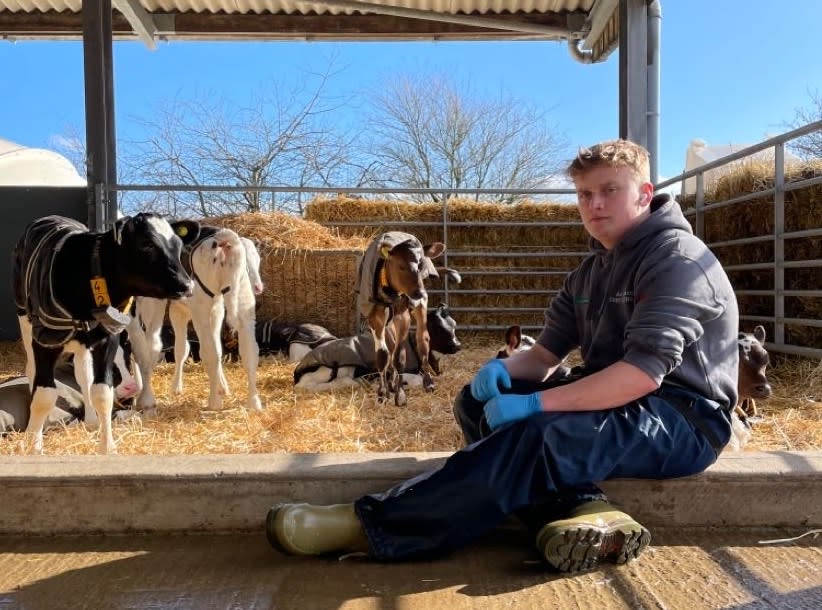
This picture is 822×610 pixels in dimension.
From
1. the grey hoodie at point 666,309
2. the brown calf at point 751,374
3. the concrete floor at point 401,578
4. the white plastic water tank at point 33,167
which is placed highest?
the white plastic water tank at point 33,167

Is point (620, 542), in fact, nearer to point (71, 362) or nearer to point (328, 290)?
point (71, 362)

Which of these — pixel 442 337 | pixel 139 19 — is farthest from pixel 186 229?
pixel 139 19

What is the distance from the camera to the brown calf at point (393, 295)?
503 cm

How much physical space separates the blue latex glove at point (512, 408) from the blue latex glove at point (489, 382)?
25cm

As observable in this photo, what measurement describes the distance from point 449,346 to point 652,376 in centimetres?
464

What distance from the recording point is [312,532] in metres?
1.97

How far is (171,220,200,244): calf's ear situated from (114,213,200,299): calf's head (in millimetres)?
372

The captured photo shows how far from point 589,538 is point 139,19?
9.07 m

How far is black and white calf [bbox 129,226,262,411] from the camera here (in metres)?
4.84

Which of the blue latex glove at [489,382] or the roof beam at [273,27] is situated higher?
the roof beam at [273,27]

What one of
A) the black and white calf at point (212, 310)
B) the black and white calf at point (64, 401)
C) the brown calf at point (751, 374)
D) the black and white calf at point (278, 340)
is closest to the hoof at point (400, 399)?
the black and white calf at point (212, 310)

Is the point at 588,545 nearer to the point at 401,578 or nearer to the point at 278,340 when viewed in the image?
the point at 401,578

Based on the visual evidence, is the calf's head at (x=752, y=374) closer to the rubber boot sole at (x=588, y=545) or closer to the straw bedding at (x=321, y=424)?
the straw bedding at (x=321, y=424)

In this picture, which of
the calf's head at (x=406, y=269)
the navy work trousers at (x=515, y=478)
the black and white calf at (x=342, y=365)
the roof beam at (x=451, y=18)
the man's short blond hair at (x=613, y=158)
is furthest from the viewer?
the roof beam at (x=451, y=18)
